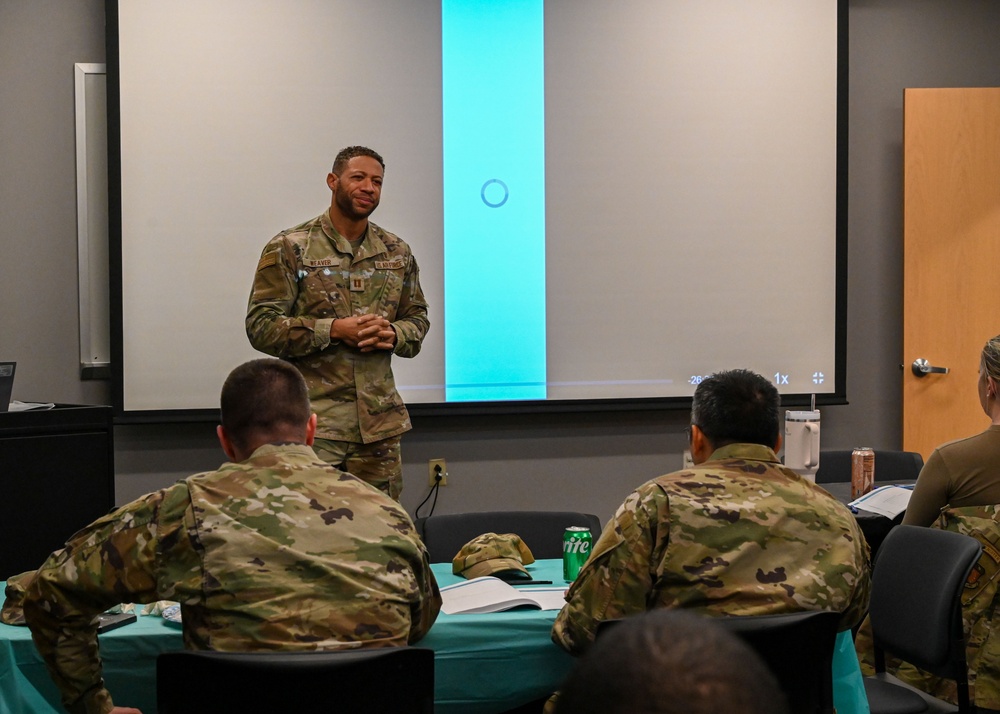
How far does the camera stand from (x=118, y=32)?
372 centimetres

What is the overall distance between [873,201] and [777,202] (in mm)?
554

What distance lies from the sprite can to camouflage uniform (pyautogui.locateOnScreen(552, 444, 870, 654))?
352 millimetres

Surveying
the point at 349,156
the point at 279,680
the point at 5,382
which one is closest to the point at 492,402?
the point at 349,156

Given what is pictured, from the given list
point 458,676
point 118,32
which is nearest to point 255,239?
point 118,32

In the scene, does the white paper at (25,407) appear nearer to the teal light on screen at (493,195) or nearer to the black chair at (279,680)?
the teal light on screen at (493,195)

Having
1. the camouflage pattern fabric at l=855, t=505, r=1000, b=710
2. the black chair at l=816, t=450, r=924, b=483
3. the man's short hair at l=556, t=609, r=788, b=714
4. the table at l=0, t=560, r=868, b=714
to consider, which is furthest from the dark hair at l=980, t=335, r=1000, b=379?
the man's short hair at l=556, t=609, r=788, b=714

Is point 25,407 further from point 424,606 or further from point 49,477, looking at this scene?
point 424,606

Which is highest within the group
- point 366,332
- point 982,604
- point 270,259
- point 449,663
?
point 270,259

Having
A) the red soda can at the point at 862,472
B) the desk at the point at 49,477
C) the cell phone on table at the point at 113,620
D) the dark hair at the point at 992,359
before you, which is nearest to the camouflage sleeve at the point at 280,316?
the desk at the point at 49,477

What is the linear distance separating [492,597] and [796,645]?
568 millimetres

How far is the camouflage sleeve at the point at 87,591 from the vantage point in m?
1.49

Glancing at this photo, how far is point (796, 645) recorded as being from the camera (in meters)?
1.61

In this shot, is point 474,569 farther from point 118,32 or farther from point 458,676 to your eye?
point 118,32

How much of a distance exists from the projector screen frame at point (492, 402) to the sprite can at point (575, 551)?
5.96 ft
